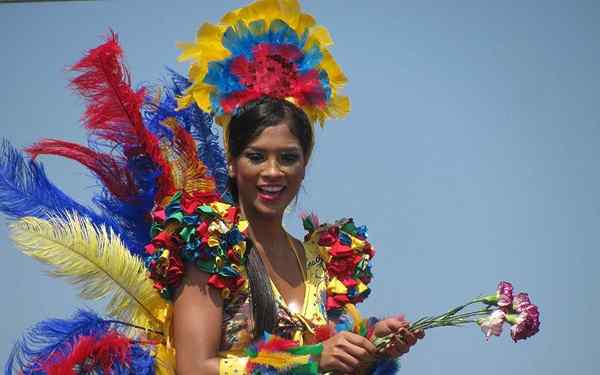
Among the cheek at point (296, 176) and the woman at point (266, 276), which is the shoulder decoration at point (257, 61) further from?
the cheek at point (296, 176)

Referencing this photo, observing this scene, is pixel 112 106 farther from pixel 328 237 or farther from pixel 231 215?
pixel 328 237

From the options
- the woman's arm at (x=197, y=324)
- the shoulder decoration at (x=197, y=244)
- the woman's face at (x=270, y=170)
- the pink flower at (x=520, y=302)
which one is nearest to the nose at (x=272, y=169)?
the woman's face at (x=270, y=170)

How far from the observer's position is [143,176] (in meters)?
3.50

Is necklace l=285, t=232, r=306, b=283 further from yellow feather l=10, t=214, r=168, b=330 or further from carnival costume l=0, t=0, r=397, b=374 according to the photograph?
yellow feather l=10, t=214, r=168, b=330

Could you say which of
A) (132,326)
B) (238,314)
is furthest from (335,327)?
(132,326)

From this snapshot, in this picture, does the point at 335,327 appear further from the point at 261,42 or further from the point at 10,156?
the point at 10,156

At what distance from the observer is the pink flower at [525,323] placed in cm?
291

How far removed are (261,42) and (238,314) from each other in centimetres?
84

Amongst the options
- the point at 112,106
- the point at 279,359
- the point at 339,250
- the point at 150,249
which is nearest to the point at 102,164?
the point at 112,106

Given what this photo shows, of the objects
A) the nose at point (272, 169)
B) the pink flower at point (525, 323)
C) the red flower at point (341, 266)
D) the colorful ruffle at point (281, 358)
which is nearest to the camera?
the pink flower at point (525, 323)

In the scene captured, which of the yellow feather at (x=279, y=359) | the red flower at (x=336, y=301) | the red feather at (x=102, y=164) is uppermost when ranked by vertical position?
the red feather at (x=102, y=164)

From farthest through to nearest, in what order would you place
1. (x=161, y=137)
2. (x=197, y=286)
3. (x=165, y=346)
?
(x=161, y=137)
(x=165, y=346)
(x=197, y=286)

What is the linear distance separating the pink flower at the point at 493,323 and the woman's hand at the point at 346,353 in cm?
30

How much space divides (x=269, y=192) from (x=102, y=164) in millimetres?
582
